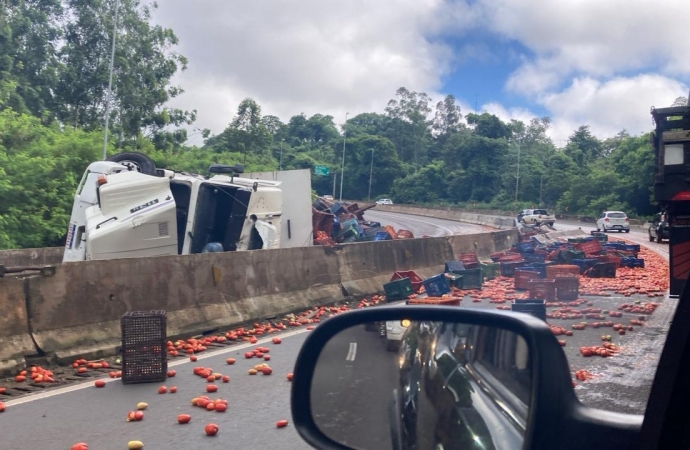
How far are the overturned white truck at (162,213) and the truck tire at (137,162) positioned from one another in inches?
0.9

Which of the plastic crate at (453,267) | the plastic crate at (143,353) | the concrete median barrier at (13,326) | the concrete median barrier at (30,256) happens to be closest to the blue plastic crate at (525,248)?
the plastic crate at (453,267)

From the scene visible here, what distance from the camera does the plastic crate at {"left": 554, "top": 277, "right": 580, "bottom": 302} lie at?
1324 centimetres

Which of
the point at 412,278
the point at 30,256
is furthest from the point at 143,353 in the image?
the point at 30,256

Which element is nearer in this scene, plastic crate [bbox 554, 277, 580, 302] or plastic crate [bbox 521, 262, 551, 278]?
plastic crate [bbox 554, 277, 580, 302]

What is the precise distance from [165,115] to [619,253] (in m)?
26.7

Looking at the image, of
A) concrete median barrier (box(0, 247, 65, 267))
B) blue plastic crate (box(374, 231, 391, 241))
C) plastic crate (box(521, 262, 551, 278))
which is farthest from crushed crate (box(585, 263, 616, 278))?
concrete median barrier (box(0, 247, 65, 267))

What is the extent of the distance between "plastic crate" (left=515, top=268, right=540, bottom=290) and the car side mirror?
1343cm

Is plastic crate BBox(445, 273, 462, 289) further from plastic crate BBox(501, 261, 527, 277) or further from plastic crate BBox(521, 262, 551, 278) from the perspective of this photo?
plastic crate BBox(501, 261, 527, 277)

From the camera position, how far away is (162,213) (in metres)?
13.1

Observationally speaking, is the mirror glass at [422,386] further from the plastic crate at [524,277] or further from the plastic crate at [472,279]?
the plastic crate at [472,279]

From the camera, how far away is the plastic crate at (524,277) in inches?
607

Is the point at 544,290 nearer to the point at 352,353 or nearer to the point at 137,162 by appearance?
the point at 137,162

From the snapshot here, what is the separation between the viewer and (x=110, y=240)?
40.5 ft

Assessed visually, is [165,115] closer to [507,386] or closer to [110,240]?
[110,240]
